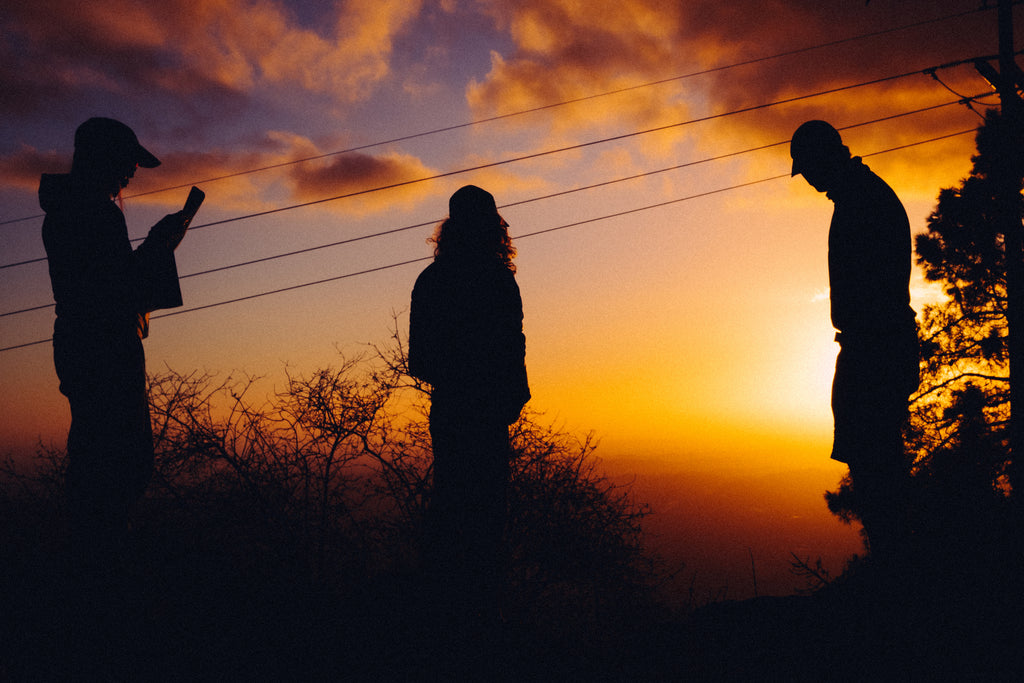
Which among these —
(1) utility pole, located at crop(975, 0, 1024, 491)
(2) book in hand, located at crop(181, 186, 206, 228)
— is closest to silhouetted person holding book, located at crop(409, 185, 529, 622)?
(2) book in hand, located at crop(181, 186, 206, 228)

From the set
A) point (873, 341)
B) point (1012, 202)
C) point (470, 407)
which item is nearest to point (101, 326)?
point (470, 407)

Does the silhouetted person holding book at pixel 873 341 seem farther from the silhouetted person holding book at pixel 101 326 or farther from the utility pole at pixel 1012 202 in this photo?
the utility pole at pixel 1012 202

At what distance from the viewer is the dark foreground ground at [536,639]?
2.35 meters

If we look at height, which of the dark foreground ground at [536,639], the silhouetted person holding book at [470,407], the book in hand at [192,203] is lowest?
the dark foreground ground at [536,639]

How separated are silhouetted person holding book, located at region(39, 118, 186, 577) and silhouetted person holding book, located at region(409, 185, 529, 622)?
1.31m

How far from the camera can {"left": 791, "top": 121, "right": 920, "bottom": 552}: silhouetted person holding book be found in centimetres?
250

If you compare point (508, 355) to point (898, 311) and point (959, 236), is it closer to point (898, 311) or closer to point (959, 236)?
point (898, 311)

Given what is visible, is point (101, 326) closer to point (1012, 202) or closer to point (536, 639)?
point (536, 639)

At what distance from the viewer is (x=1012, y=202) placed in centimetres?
883

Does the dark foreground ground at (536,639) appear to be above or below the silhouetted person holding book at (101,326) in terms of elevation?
below

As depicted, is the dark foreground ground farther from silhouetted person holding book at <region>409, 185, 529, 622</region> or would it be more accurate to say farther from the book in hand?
the book in hand

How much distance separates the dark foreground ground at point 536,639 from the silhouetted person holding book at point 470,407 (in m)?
0.29

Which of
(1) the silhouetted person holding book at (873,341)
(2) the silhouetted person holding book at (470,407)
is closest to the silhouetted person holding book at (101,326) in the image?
(2) the silhouetted person holding book at (470,407)

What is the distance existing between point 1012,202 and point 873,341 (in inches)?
371
